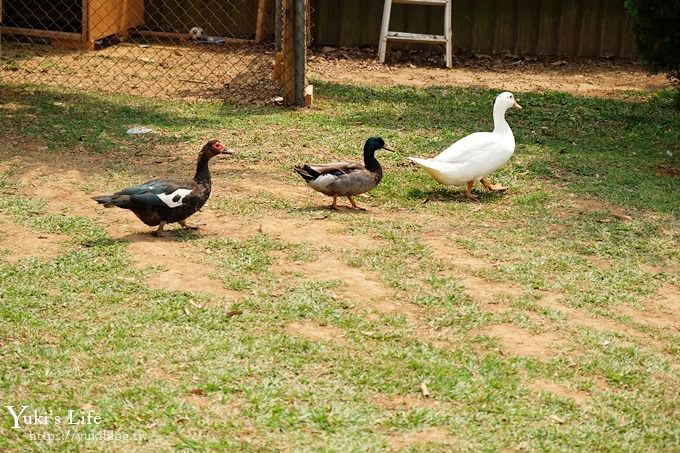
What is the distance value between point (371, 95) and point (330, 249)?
213 inches

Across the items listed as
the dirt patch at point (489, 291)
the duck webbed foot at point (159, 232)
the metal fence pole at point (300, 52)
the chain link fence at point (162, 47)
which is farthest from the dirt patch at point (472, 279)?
the chain link fence at point (162, 47)

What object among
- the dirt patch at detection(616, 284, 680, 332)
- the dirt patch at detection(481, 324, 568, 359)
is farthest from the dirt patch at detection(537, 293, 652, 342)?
the dirt patch at detection(481, 324, 568, 359)

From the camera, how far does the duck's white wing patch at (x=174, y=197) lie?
21.5ft

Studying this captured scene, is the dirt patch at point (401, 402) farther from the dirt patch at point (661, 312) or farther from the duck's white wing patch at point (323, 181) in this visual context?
the duck's white wing patch at point (323, 181)

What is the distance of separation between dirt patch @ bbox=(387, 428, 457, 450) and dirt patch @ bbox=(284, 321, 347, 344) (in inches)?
38.2

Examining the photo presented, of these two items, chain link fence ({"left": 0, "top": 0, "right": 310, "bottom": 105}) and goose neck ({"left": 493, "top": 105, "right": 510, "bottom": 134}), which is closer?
goose neck ({"left": 493, "top": 105, "right": 510, "bottom": 134})

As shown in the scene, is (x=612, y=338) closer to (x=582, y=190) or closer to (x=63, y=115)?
(x=582, y=190)

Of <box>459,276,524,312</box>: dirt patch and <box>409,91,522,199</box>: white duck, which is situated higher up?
<box>409,91,522,199</box>: white duck

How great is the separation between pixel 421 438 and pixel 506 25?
1125 cm

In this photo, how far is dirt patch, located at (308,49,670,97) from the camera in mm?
12602

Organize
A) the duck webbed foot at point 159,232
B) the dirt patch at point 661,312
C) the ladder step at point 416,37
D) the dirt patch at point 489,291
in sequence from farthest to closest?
the ladder step at point 416,37 < the duck webbed foot at point 159,232 < the dirt patch at point 489,291 < the dirt patch at point 661,312

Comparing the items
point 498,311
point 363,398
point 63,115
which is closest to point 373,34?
point 63,115

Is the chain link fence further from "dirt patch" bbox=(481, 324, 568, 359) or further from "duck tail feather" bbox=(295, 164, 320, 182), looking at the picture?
"dirt patch" bbox=(481, 324, 568, 359)

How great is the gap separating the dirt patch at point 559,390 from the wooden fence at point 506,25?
10.4 metres
